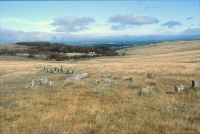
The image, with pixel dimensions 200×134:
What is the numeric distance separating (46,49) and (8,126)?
12292cm

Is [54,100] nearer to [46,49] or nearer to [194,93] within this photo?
[194,93]

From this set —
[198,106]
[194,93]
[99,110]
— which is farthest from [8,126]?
[194,93]

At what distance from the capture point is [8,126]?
476 inches

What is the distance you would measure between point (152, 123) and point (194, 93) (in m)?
7.94

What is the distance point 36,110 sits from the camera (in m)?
14.8

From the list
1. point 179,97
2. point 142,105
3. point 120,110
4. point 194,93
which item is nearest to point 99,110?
point 120,110

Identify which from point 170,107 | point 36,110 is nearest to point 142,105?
point 170,107

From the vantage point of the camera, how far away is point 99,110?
47.6ft

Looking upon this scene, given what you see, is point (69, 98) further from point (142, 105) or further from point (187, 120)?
point (187, 120)

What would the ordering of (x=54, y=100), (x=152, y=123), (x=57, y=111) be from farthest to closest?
1. (x=54, y=100)
2. (x=57, y=111)
3. (x=152, y=123)

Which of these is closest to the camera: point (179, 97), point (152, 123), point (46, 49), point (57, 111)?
point (152, 123)

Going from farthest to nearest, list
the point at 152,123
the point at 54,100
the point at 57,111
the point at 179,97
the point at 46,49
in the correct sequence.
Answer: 1. the point at 46,49
2. the point at 179,97
3. the point at 54,100
4. the point at 57,111
5. the point at 152,123

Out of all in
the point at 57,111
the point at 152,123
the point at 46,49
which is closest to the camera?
the point at 152,123

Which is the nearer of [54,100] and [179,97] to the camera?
[54,100]
